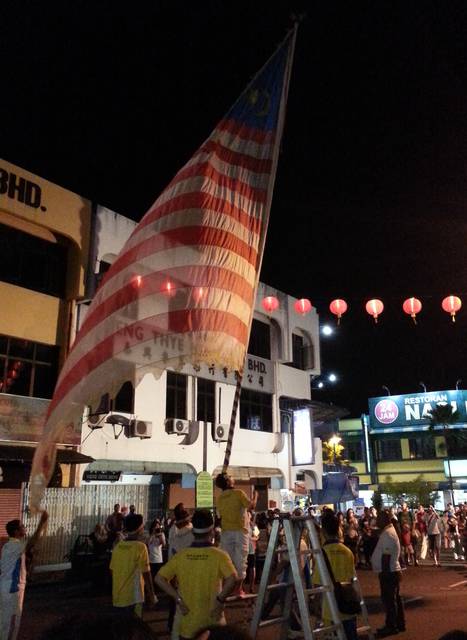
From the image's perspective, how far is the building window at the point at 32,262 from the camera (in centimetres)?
1862

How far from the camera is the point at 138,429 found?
67.3ft

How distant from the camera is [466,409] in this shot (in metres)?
68.7

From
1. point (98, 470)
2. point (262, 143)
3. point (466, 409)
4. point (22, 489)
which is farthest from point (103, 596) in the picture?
point (466, 409)

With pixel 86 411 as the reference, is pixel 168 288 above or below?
below

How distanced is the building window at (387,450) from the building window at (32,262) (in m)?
61.2

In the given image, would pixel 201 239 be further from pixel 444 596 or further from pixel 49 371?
pixel 49 371

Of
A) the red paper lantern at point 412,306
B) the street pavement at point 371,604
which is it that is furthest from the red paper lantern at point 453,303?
the street pavement at point 371,604

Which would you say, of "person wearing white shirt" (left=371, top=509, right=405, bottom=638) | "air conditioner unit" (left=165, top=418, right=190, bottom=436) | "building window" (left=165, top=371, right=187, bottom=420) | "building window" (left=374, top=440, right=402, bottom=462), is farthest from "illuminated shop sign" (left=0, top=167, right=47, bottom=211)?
"building window" (left=374, top=440, right=402, bottom=462)

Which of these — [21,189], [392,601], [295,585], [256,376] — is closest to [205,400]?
[256,376]

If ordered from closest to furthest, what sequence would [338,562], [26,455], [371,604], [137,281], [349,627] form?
[349,627] < [137,281] < [338,562] < [371,604] < [26,455]

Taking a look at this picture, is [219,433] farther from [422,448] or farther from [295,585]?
[422,448]

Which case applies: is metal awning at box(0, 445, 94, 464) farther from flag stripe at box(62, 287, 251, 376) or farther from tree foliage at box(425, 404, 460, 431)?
tree foliage at box(425, 404, 460, 431)

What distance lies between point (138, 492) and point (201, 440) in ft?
11.4

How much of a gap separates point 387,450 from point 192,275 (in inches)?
2805
